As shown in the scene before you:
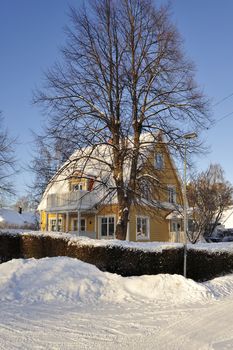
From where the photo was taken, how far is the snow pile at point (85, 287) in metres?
10.5

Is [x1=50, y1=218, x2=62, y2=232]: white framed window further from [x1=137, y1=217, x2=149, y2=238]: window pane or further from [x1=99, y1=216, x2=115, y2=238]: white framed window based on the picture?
[x1=137, y1=217, x2=149, y2=238]: window pane

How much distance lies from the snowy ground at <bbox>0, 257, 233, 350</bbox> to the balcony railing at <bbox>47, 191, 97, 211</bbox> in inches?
756

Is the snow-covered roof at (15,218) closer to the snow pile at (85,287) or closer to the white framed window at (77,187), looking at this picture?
the white framed window at (77,187)

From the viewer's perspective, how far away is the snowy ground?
6746 mm

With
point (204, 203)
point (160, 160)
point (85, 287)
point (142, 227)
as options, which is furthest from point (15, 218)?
point (85, 287)

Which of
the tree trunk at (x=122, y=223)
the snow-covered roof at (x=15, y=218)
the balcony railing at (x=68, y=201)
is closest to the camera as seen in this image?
the tree trunk at (x=122, y=223)

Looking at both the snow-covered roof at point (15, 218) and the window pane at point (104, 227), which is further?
the snow-covered roof at point (15, 218)

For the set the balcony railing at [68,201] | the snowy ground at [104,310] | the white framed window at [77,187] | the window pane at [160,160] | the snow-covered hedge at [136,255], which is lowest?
the snowy ground at [104,310]

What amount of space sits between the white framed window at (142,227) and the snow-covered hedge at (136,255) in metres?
16.4

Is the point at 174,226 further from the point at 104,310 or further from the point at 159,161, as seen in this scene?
the point at 104,310

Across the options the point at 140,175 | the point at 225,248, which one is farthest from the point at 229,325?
the point at 140,175

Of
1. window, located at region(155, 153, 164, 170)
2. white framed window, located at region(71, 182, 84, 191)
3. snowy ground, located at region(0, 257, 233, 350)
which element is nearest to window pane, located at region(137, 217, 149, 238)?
white framed window, located at region(71, 182, 84, 191)

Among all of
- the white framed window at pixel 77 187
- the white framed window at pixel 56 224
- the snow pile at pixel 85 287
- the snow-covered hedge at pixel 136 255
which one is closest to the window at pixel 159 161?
the snow-covered hedge at pixel 136 255

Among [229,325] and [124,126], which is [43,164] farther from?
[229,325]
